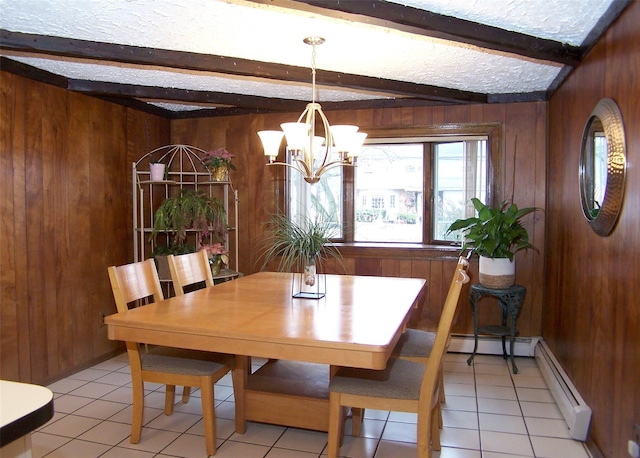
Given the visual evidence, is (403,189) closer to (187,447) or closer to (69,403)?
(187,447)

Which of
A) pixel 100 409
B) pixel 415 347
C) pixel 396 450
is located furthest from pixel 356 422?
pixel 100 409

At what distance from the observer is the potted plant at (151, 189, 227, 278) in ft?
12.3

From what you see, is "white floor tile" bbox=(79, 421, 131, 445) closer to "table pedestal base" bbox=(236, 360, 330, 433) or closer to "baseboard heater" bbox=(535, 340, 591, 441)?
"table pedestal base" bbox=(236, 360, 330, 433)

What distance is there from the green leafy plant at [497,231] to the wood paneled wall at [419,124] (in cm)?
34

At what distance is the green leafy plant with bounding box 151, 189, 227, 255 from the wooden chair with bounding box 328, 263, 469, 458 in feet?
6.80

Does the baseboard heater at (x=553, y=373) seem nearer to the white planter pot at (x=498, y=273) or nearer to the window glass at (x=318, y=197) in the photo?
the white planter pot at (x=498, y=273)

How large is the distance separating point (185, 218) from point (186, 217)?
0.01m

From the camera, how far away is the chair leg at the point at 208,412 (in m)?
2.29

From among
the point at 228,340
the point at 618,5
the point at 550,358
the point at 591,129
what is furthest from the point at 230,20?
the point at 550,358

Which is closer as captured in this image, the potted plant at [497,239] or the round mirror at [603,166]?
the round mirror at [603,166]

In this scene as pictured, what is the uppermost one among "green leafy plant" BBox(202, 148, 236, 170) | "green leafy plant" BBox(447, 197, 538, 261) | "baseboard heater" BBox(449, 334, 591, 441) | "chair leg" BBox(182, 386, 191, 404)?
"green leafy plant" BBox(202, 148, 236, 170)

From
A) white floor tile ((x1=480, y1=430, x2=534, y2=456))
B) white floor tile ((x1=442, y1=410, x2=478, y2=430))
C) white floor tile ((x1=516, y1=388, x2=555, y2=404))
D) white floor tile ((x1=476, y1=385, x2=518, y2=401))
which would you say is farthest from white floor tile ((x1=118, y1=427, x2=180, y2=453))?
white floor tile ((x1=516, y1=388, x2=555, y2=404))

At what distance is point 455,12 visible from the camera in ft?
7.25

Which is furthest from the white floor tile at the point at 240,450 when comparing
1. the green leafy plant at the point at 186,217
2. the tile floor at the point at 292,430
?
the green leafy plant at the point at 186,217
